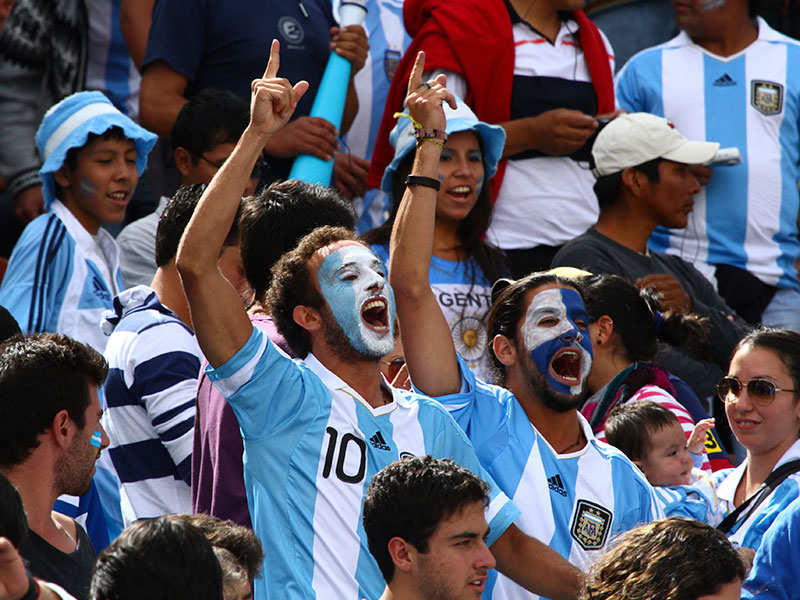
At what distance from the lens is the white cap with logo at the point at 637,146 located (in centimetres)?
655

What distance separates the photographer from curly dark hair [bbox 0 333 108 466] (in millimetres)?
3424

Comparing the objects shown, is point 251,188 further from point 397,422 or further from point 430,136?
point 397,422

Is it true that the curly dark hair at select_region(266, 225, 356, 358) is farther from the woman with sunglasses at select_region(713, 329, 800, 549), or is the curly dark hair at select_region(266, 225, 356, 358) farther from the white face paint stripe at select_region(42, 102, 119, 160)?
the white face paint stripe at select_region(42, 102, 119, 160)

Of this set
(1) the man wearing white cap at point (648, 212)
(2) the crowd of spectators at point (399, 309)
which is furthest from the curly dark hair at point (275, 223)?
(1) the man wearing white cap at point (648, 212)

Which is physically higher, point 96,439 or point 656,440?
point 96,439

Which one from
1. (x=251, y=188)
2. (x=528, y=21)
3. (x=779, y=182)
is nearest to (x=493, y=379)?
(x=251, y=188)

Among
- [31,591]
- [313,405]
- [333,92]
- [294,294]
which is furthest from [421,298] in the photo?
[333,92]

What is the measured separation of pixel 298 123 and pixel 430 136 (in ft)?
6.44

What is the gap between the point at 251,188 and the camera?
5.71m

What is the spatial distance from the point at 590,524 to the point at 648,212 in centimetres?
274

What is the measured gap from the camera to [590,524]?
4.19 metres

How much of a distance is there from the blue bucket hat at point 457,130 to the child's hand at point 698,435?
1.61 meters

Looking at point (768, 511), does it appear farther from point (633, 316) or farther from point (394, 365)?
point (394, 365)

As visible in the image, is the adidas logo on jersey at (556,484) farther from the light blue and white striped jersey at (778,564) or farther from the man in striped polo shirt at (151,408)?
the man in striped polo shirt at (151,408)
